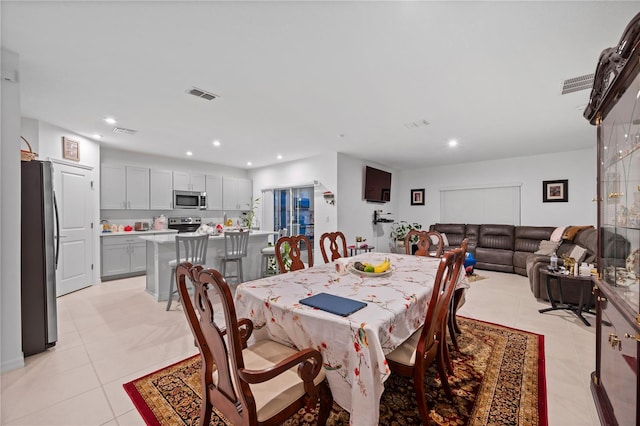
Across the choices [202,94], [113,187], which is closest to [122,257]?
[113,187]

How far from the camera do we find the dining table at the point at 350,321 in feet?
3.79

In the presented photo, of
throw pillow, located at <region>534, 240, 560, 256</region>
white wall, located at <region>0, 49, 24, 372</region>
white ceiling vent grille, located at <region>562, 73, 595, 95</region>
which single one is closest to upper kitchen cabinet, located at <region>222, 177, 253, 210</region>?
white wall, located at <region>0, 49, 24, 372</region>

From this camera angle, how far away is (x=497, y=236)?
5988 mm

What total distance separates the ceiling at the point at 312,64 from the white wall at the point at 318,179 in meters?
1.48

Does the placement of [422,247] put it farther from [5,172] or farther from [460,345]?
[5,172]

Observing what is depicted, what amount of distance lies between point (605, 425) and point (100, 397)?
3.12 m

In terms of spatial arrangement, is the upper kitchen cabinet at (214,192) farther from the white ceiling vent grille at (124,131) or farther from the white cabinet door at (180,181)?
the white ceiling vent grille at (124,131)

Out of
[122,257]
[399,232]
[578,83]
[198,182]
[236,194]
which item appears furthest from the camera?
[399,232]

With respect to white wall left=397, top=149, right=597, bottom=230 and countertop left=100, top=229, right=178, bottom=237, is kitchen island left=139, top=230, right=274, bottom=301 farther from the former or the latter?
white wall left=397, top=149, right=597, bottom=230

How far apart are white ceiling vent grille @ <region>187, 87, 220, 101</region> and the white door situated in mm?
2909

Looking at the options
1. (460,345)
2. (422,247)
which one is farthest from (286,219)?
(460,345)

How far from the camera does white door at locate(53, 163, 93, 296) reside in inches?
161

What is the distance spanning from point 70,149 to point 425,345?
5.64m

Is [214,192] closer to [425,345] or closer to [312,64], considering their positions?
[312,64]
